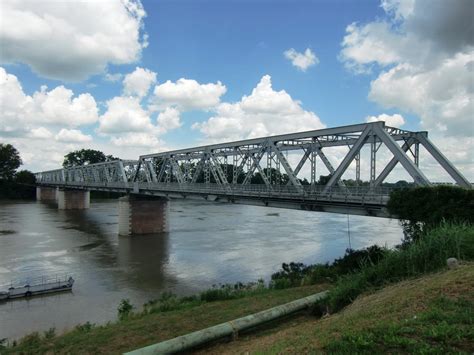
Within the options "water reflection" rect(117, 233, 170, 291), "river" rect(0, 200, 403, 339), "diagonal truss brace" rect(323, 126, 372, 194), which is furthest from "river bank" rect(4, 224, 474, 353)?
"water reflection" rect(117, 233, 170, 291)

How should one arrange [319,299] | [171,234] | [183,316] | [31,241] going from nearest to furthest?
[319,299] < [183,316] < [31,241] < [171,234]

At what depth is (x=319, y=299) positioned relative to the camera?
34.0 ft

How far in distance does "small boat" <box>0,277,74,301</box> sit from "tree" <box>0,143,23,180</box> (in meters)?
132

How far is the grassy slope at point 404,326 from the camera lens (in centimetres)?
532

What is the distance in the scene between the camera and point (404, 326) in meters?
5.93

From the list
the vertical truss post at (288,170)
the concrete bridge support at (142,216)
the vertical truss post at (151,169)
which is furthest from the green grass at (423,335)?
the vertical truss post at (151,169)

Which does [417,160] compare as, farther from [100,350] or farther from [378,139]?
[100,350]

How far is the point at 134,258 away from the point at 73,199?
224 feet

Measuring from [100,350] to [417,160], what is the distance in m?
24.3

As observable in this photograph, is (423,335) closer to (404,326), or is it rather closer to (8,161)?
(404,326)

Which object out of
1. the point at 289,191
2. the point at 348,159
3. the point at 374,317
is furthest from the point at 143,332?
the point at 289,191

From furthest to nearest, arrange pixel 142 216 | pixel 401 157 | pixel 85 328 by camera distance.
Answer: pixel 142 216 < pixel 401 157 < pixel 85 328

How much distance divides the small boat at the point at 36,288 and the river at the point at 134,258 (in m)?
0.72

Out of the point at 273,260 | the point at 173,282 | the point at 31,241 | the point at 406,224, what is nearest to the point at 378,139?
the point at 406,224
